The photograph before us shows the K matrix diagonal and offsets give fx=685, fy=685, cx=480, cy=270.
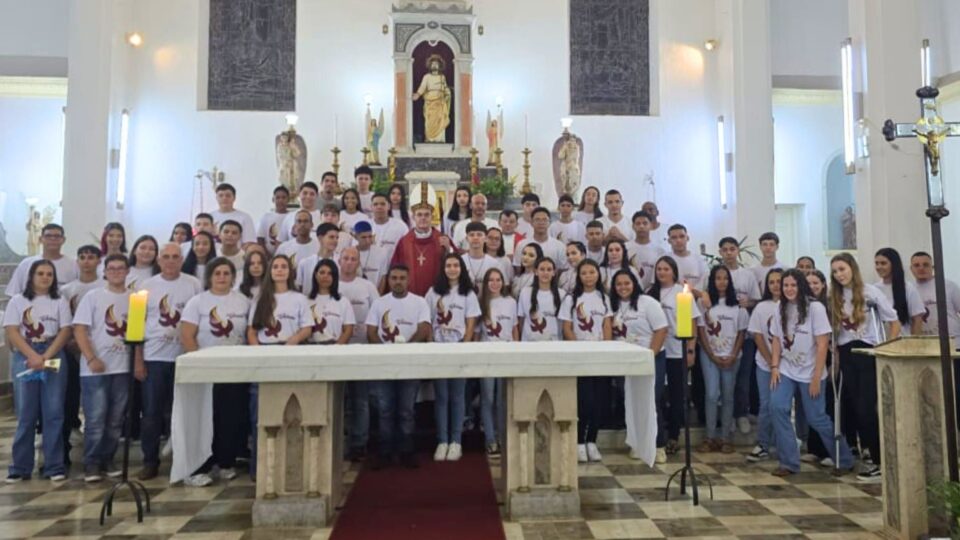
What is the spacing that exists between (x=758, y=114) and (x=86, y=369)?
10.0 metres

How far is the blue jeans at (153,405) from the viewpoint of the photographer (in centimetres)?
472

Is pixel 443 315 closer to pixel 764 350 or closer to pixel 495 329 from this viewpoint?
pixel 495 329

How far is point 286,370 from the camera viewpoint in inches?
140

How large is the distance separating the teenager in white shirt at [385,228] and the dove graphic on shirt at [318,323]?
5.00 feet

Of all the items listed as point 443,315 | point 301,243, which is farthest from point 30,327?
point 443,315

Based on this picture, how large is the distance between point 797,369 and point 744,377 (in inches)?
35.3

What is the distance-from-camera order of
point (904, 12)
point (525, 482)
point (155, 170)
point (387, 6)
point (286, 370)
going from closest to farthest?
1. point (286, 370)
2. point (525, 482)
3. point (904, 12)
4. point (155, 170)
5. point (387, 6)

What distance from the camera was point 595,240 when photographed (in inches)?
241

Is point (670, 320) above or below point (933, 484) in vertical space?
above

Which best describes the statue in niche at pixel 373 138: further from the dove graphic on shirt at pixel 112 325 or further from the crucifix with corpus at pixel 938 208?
the crucifix with corpus at pixel 938 208

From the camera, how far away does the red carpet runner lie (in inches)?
141

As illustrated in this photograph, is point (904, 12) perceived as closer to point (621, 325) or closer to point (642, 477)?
point (621, 325)

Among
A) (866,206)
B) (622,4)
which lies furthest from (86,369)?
(622,4)

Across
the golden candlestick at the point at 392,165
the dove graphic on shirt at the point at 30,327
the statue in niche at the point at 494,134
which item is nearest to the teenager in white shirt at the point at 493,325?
the dove graphic on shirt at the point at 30,327
